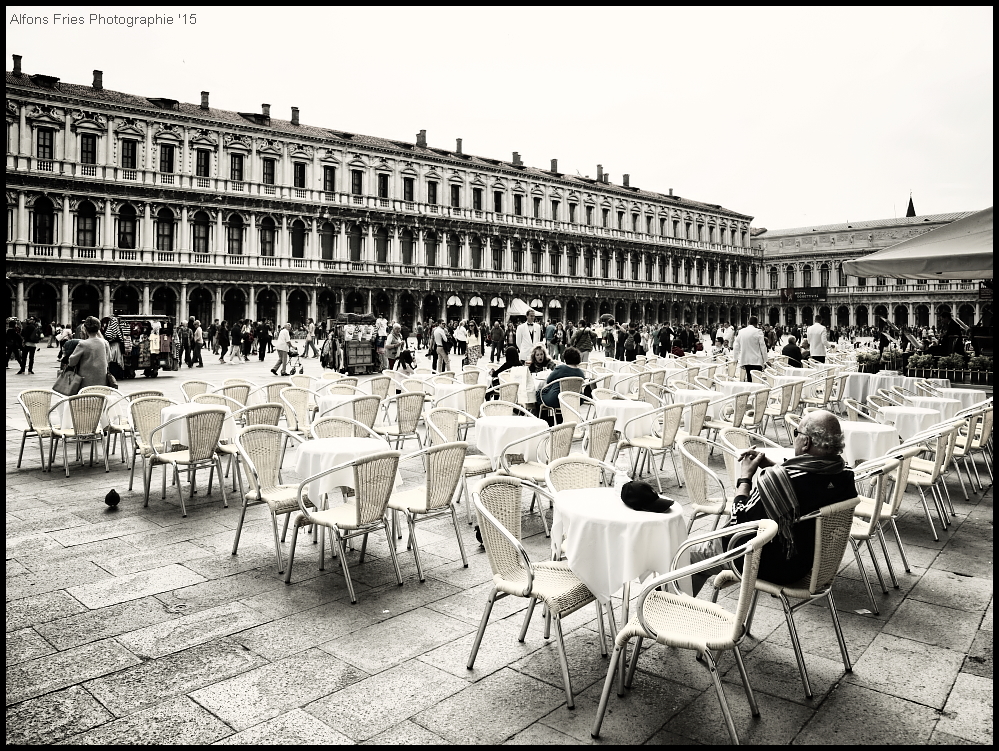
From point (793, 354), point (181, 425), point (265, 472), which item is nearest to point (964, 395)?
point (793, 354)

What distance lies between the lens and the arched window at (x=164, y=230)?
33.4m

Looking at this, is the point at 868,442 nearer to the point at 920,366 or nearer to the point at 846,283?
the point at 920,366

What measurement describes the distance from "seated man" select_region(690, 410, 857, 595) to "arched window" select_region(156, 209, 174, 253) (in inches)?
1381

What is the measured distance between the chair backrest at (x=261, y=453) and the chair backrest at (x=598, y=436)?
7.25ft

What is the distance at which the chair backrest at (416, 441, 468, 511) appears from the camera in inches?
168

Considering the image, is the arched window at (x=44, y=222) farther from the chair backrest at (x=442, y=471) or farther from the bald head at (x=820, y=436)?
the bald head at (x=820, y=436)

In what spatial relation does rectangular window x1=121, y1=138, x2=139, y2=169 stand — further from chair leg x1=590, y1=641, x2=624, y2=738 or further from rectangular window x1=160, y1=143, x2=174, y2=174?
chair leg x1=590, y1=641, x2=624, y2=738

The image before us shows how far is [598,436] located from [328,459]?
6.49ft

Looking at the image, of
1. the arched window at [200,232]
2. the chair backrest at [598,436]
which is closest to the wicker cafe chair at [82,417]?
the chair backrest at [598,436]

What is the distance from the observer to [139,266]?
32219 millimetres

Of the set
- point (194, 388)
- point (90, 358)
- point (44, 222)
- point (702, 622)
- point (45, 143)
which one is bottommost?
point (702, 622)

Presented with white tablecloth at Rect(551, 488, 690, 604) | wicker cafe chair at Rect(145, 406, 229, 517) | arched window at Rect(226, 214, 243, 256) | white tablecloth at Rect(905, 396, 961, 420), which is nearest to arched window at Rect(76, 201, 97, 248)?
arched window at Rect(226, 214, 243, 256)

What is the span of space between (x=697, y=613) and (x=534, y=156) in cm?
5299

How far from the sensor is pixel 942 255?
570 centimetres
